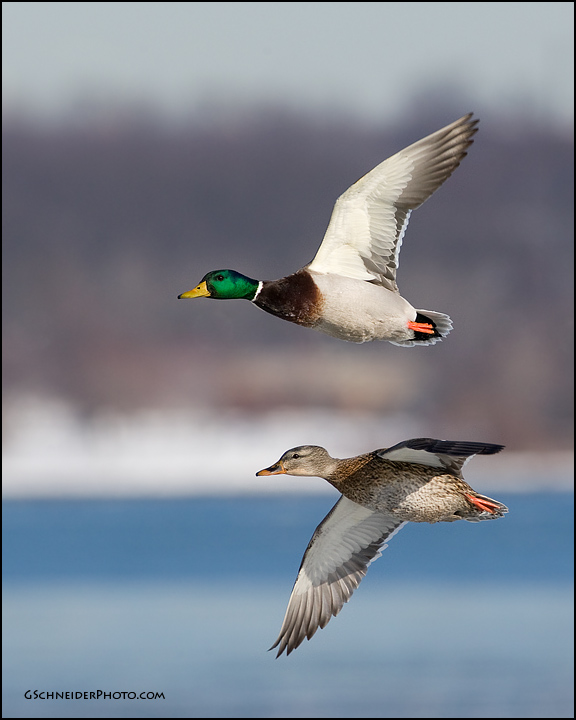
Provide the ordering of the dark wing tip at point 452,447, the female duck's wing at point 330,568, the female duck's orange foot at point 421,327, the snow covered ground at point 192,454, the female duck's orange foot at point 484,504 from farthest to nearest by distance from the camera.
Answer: the snow covered ground at point 192,454 < the female duck's wing at point 330,568 < the female duck's orange foot at point 421,327 < the female duck's orange foot at point 484,504 < the dark wing tip at point 452,447

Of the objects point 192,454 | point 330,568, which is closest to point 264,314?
point 192,454

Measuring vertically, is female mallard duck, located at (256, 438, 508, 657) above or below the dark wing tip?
below

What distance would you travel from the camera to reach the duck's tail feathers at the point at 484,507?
7254 mm

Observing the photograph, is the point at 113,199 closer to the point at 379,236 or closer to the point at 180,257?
the point at 180,257

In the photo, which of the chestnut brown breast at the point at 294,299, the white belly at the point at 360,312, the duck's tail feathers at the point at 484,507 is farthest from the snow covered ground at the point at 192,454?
→ the duck's tail feathers at the point at 484,507

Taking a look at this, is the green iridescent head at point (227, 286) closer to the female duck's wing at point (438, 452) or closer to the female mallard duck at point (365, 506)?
the female mallard duck at point (365, 506)

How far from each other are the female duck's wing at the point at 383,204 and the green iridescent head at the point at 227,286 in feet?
1.22

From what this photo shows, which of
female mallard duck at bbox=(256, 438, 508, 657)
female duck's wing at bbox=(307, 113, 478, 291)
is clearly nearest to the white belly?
female duck's wing at bbox=(307, 113, 478, 291)

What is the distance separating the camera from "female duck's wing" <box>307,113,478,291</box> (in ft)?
25.4

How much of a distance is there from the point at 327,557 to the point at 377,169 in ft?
7.05

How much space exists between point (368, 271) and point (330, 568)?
1665 mm

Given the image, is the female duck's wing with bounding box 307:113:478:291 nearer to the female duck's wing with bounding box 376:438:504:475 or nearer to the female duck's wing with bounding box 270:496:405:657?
the female duck's wing with bounding box 376:438:504:475

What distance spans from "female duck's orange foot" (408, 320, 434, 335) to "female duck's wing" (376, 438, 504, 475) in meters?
0.72

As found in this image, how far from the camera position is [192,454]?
45.6 meters
